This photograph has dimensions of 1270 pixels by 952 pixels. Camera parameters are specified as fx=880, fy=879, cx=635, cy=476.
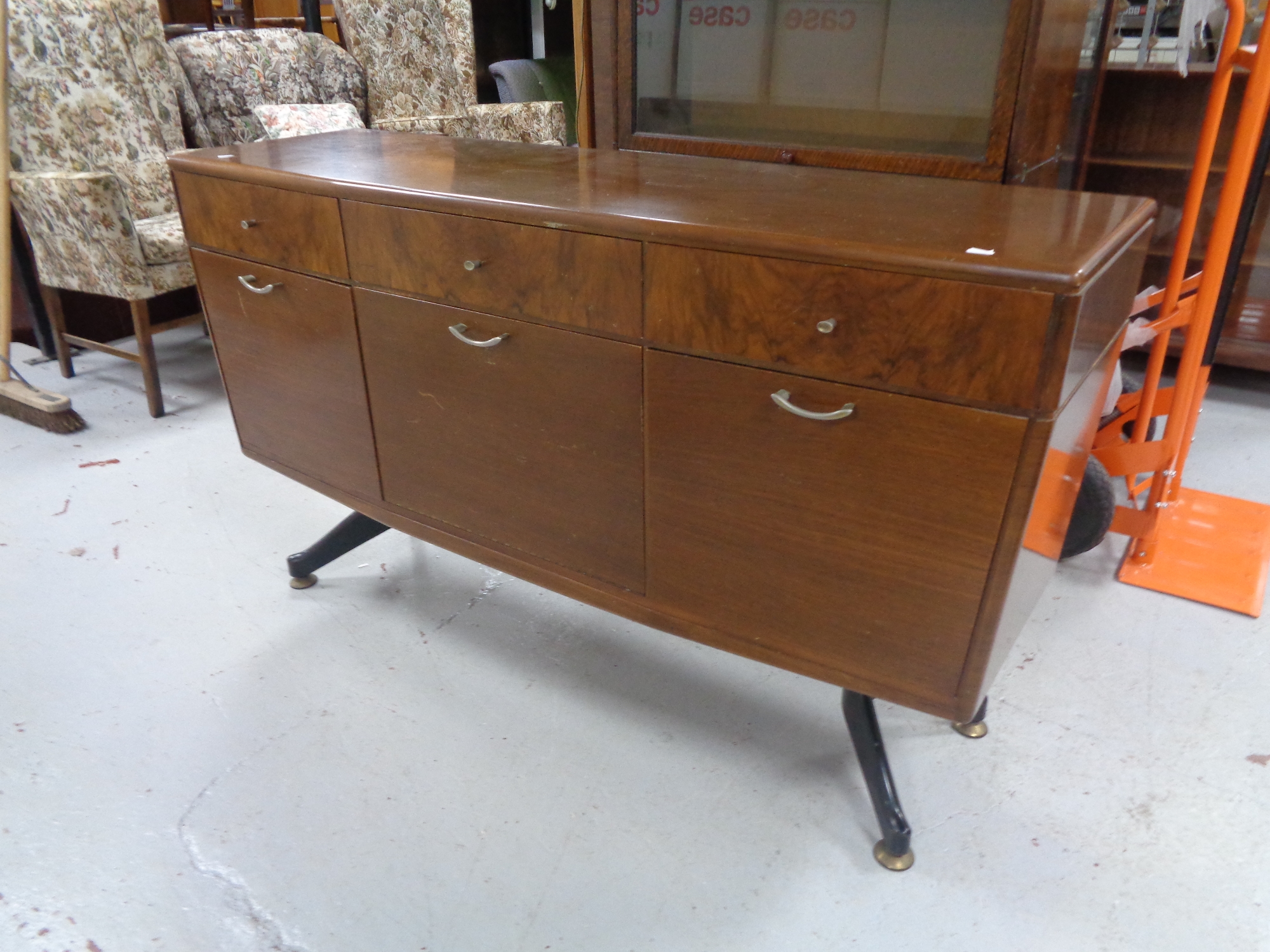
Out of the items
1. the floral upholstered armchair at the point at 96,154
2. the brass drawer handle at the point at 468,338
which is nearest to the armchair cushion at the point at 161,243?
the floral upholstered armchair at the point at 96,154

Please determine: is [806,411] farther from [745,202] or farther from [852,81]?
[852,81]

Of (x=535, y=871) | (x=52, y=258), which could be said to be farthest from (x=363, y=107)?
(x=535, y=871)

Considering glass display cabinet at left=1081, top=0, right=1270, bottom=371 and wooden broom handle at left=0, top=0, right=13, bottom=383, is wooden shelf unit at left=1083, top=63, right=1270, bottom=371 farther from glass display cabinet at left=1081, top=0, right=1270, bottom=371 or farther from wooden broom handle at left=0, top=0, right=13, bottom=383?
wooden broom handle at left=0, top=0, right=13, bottom=383

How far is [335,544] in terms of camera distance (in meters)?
1.75

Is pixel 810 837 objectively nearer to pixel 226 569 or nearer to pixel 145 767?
pixel 145 767

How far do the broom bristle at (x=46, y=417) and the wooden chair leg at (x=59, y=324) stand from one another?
308 mm

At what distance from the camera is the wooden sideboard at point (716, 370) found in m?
0.88

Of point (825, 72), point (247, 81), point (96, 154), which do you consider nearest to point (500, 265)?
point (825, 72)

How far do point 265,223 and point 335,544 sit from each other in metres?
0.66

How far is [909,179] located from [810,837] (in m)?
0.94

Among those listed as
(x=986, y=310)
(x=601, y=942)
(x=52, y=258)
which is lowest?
(x=601, y=942)

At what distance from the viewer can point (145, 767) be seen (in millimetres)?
1354

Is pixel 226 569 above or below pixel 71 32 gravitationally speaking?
below

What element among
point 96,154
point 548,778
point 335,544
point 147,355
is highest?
point 96,154
